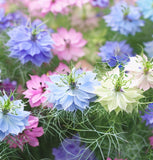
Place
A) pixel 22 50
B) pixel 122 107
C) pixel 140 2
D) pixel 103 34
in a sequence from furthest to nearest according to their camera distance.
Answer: pixel 103 34, pixel 140 2, pixel 22 50, pixel 122 107

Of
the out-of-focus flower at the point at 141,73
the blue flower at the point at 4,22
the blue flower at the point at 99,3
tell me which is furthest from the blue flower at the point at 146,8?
the blue flower at the point at 4,22

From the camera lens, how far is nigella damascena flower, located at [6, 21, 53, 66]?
2.39 feet

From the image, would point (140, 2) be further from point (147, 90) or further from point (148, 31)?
point (147, 90)

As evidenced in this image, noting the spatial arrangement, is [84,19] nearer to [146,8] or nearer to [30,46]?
[146,8]

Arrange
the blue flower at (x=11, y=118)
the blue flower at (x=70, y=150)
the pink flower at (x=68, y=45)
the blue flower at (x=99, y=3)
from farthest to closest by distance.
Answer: the blue flower at (x=99, y=3) < the pink flower at (x=68, y=45) < the blue flower at (x=70, y=150) < the blue flower at (x=11, y=118)

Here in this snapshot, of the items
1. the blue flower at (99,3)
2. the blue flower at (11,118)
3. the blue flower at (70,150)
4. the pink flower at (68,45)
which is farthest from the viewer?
the blue flower at (99,3)

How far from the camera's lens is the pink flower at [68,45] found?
0.82 meters

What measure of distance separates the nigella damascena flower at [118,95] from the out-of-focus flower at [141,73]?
17 millimetres

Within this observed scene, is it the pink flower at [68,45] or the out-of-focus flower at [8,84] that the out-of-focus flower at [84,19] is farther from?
the out-of-focus flower at [8,84]

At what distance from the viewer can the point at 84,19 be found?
3.55 feet

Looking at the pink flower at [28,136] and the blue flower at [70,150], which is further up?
the pink flower at [28,136]

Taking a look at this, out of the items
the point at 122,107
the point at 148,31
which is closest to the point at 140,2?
the point at 148,31

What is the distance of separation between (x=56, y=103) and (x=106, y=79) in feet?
0.37

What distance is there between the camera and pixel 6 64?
2.67 feet
